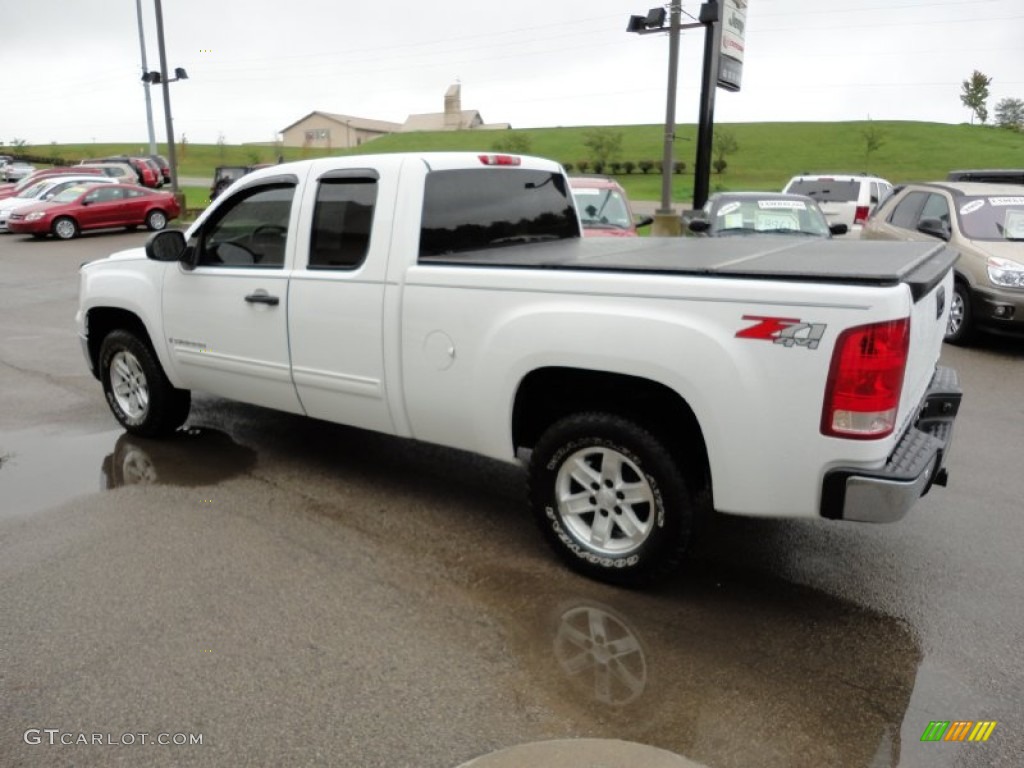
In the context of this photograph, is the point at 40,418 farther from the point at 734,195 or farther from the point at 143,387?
the point at 734,195

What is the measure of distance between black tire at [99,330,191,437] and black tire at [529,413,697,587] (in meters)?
3.10

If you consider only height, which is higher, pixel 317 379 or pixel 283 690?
pixel 317 379

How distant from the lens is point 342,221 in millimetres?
4449

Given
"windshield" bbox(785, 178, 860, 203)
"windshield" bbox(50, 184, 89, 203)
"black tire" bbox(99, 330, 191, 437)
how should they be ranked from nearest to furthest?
1. "black tire" bbox(99, 330, 191, 437)
2. "windshield" bbox(785, 178, 860, 203)
3. "windshield" bbox(50, 184, 89, 203)

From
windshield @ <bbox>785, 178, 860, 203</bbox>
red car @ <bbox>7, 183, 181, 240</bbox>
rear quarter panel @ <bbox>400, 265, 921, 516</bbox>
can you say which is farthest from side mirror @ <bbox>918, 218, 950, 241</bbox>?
red car @ <bbox>7, 183, 181, 240</bbox>

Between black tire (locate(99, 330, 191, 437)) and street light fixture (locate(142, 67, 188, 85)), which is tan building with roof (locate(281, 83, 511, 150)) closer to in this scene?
street light fixture (locate(142, 67, 188, 85))

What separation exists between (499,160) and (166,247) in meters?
2.19

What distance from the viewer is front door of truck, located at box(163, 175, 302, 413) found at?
15.6 feet

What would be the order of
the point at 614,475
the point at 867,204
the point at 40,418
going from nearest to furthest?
the point at 614,475, the point at 40,418, the point at 867,204

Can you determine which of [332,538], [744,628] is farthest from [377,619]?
[744,628]

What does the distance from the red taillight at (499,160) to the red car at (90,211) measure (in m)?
20.7

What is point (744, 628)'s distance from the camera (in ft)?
11.3

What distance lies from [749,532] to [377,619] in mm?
2108

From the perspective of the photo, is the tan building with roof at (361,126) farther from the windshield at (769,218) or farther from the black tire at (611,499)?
the black tire at (611,499)
